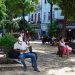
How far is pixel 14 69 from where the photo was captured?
629 inches

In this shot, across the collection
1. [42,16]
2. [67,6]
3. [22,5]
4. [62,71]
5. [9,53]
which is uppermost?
[67,6]

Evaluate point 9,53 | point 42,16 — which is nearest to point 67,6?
point 9,53

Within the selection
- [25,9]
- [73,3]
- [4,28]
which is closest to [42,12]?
[4,28]

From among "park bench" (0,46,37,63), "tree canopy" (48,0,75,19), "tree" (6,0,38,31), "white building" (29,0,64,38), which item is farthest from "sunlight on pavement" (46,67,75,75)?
"white building" (29,0,64,38)

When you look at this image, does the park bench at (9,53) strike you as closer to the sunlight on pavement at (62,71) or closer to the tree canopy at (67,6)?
the sunlight on pavement at (62,71)

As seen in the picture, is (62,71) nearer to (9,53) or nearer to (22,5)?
(9,53)

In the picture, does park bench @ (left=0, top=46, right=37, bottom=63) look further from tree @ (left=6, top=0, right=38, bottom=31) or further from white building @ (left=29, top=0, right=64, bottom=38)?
white building @ (left=29, top=0, right=64, bottom=38)

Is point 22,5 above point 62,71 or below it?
above

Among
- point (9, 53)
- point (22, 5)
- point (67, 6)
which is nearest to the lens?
point (9, 53)

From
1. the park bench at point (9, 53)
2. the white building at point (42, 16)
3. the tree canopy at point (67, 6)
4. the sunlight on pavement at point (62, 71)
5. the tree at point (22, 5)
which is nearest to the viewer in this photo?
the sunlight on pavement at point (62, 71)

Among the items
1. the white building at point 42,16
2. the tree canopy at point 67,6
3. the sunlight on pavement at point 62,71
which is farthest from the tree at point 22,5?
the sunlight on pavement at point 62,71

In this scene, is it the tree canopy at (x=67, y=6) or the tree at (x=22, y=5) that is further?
the tree at (x=22, y=5)

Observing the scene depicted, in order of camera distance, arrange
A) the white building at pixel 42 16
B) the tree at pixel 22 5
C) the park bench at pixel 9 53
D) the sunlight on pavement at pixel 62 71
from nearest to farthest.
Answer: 1. the sunlight on pavement at pixel 62 71
2. the park bench at pixel 9 53
3. the tree at pixel 22 5
4. the white building at pixel 42 16

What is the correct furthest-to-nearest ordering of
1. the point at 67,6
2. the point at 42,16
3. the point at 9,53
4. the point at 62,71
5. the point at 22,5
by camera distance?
the point at 42,16, the point at 22,5, the point at 67,6, the point at 9,53, the point at 62,71
